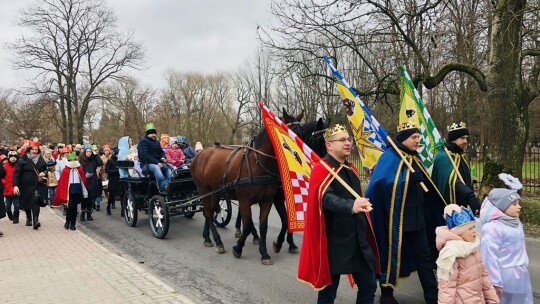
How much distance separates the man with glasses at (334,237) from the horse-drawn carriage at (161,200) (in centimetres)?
443

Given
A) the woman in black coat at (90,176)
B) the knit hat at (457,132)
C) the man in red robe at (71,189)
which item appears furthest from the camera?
the woman in black coat at (90,176)

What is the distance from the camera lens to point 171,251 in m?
7.34

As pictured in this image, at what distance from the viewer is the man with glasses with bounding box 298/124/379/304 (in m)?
3.59

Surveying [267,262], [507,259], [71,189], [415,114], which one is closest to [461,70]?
[415,114]

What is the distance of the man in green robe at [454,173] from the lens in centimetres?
449

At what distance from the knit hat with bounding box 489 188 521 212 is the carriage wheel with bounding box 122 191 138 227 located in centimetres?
755

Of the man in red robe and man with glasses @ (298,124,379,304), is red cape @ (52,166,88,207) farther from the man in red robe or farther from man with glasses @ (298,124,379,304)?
man with glasses @ (298,124,379,304)

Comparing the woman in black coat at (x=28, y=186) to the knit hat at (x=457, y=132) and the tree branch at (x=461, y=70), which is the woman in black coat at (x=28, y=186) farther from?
the tree branch at (x=461, y=70)

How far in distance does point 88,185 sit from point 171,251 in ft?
13.1

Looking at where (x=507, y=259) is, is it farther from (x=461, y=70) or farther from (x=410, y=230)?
(x=461, y=70)

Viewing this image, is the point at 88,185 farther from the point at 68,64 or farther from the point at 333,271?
the point at 68,64

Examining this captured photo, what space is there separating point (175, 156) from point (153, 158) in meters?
1.32

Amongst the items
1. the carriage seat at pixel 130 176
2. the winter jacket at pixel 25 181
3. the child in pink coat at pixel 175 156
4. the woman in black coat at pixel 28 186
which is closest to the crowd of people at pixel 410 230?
the carriage seat at pixel 130 176

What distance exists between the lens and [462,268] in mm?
3244
